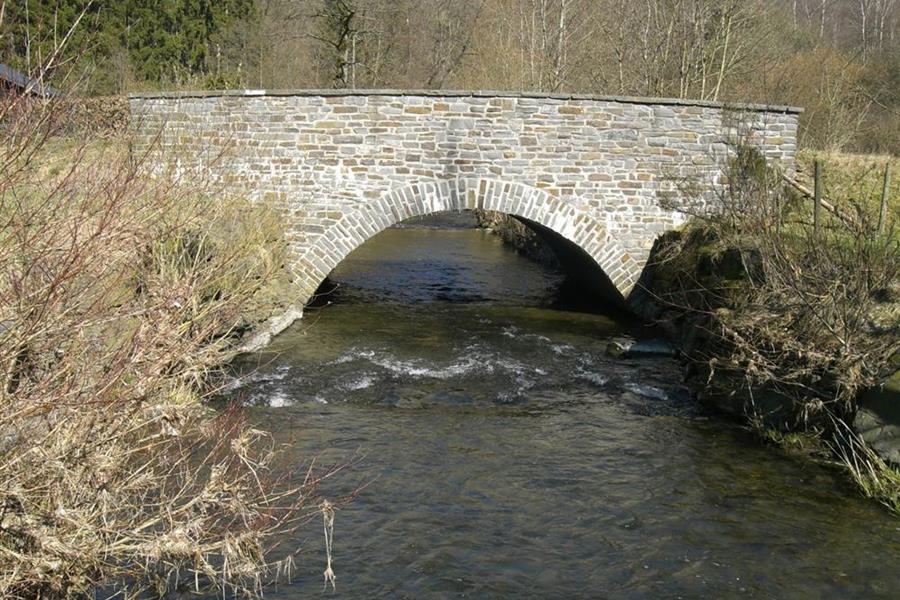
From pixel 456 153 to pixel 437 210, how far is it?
90 centimetres

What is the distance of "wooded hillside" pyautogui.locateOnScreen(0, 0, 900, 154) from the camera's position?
19719 millimetres

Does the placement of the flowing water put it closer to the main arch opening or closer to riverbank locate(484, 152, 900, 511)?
riverbank locate(484, 152, 900, 511)

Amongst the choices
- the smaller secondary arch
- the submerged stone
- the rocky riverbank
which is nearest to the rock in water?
the rocky riverbank

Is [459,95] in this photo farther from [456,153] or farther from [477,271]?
[477,271]

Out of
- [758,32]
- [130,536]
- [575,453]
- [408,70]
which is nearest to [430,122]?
[575,453]

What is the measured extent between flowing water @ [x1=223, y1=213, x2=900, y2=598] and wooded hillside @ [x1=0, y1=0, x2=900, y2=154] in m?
7.73

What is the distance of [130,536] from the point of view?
429cm

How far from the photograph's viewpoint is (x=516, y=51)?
2488cm

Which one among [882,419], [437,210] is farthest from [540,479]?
[437,210]

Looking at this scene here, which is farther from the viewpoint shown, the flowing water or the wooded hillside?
the wooded hillside

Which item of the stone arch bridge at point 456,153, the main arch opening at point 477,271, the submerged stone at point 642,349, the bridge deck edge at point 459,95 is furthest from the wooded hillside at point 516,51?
the submerged stone at point 642,349

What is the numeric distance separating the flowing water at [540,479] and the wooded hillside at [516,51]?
7.73m

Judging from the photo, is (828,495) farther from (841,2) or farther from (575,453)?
(841,2)

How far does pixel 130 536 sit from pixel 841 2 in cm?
4972
